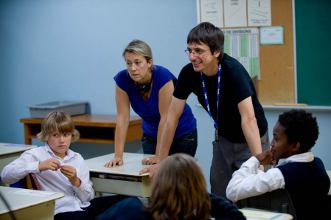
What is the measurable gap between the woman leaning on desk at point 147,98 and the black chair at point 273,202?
3.50 ft

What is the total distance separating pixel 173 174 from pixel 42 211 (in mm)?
1258

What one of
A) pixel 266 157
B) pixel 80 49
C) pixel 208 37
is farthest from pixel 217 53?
pixel 80 49

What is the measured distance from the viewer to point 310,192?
2.78 meters

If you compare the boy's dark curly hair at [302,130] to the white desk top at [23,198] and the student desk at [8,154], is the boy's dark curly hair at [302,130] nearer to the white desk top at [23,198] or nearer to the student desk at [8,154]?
the white desk top at [23,198]

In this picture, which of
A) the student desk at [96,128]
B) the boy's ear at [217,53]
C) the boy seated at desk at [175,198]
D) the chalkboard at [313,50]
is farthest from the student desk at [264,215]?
the student desk at [96,128]

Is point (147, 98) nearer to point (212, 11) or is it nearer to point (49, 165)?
point (49, 165)

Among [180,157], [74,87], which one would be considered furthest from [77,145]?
[180,157]

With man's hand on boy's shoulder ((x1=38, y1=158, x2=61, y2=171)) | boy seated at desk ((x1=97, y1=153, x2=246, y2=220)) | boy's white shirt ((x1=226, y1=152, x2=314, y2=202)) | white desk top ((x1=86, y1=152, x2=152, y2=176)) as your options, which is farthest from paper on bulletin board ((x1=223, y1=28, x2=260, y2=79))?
boy seated at desk ((x1=97, y1=153, x2=246, y2=220))

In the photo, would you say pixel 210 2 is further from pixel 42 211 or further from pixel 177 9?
pixel 42 211

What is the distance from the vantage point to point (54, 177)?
371cm

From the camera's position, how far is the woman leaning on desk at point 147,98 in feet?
12.6

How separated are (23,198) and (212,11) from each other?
2.82 meters

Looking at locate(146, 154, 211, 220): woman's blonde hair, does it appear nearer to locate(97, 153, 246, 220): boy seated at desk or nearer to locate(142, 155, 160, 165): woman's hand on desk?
locate(97, 153, 246, 220): boy seated at desk

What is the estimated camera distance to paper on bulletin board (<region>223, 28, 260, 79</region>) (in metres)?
5.23
